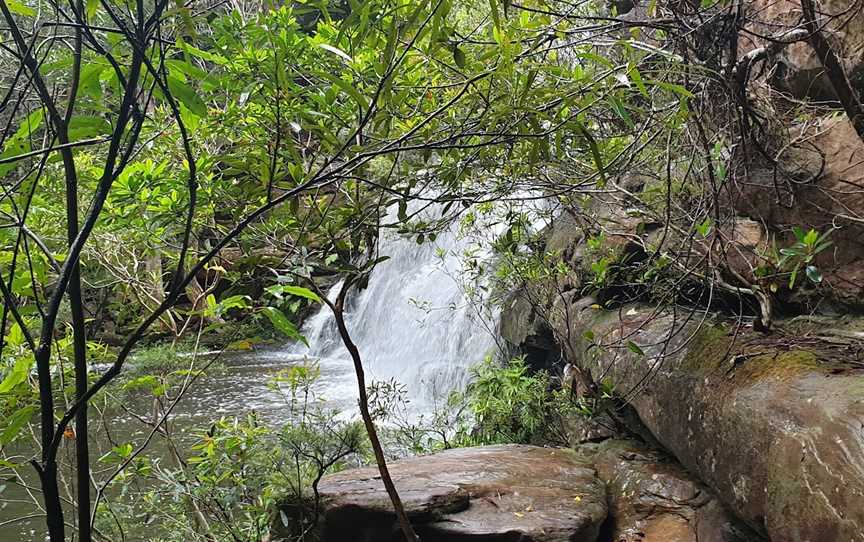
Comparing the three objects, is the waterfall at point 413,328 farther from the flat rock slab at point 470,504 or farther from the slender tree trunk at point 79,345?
the slender tree trunk at point 79,345

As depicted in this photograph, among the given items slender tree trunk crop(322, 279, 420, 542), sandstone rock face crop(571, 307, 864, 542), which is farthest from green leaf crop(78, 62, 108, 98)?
sandstone rock face crop(571, 307, 864, 542)

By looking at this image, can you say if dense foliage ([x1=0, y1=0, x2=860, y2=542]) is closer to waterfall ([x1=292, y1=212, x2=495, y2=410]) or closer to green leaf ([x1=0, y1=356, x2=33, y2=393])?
green leaf ([x1=0, y1=356, x2=33, y2=393])

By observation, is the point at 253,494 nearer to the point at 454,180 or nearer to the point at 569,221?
the point at 454,180

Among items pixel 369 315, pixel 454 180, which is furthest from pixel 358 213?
pixel 369 315

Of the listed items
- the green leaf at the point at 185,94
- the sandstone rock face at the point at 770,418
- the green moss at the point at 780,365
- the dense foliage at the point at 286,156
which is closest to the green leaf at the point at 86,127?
the dense foliage at the point at 286,156

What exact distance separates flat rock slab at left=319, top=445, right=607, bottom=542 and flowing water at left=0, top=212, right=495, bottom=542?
2.51 meters

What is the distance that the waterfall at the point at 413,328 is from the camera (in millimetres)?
8352

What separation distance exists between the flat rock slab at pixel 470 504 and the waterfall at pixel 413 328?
279 cm

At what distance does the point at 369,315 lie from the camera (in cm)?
1196

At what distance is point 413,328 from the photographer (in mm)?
10289

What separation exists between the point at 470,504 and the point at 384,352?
7202mm

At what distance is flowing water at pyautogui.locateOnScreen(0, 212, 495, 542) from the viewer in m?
7.74

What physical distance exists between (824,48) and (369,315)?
10.2 metres

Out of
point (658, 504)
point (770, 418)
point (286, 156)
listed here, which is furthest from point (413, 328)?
point (286, 156)
